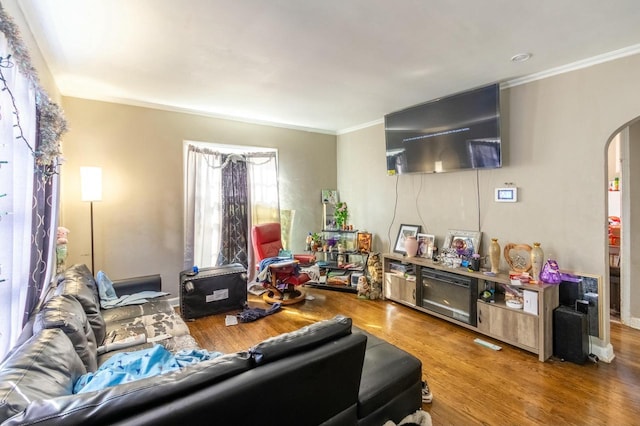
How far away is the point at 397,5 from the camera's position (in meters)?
1.86

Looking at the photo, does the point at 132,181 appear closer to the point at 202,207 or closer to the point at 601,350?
the point at 202,207

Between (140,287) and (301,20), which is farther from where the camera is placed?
(140,287)

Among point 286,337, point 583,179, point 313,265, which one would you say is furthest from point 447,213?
point 286,337

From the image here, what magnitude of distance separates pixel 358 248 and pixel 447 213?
149cm

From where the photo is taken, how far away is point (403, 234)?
13.9 feet

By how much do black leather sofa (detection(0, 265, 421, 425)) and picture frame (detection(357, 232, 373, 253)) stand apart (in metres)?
2.66

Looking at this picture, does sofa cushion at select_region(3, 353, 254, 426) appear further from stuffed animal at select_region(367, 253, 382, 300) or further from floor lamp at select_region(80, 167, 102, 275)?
stuffed animal at select_region(367, 253, 382, 300)

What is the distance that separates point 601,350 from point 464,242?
1.43m

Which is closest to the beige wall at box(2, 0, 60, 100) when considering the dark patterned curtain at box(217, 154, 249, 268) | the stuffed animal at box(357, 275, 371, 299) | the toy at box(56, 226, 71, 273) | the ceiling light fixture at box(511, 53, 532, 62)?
the toy at box(56, 226, 71, 273)

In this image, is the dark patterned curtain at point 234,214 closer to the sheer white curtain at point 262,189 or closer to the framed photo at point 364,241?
the sheer white curtain at point 262,189

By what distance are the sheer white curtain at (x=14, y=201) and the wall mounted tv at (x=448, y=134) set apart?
348 cm

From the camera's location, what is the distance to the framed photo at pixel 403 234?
411 cm

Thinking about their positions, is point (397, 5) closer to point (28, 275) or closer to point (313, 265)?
point (28, 275)

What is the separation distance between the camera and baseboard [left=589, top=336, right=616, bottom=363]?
256 centimetres
